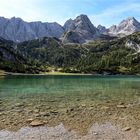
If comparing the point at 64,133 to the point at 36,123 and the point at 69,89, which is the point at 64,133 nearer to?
the point at 36,123

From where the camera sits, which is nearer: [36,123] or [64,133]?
[64,133]

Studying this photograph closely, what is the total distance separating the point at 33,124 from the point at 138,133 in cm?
1021

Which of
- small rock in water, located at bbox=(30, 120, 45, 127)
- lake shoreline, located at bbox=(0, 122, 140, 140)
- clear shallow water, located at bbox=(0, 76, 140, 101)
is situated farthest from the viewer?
clear shallow water, located at bbox=(0, 76, 140, 101)

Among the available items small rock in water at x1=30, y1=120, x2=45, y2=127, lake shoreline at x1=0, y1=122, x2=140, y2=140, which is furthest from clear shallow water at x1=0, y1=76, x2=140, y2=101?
lake shoreline at x1=0, y1=122, x2=140, y2=140

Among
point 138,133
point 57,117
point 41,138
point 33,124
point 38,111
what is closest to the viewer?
point 41,138

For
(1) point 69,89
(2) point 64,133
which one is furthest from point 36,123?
(1) point 69,89

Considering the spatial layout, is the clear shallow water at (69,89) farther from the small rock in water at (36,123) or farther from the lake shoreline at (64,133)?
the lake shoreline at (64,133)

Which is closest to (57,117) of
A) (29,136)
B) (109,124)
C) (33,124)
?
(33,124)

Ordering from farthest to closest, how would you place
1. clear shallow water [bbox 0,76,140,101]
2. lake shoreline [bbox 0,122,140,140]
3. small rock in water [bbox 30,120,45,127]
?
clear shallow water [bbox 0,76,140,101] → small rock in water [bbox 30,120,45,127] → lake shoreline [bbox 0,122,140,140]

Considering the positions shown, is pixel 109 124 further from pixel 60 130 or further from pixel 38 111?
pixel 38 111

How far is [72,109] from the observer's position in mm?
36438

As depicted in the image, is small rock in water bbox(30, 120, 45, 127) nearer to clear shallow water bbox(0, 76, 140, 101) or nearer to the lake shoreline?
the lake shoreline

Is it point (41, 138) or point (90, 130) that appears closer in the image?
point (41, 138)

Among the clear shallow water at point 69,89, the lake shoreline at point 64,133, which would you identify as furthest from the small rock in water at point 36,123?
the clear shallow water at point 69,89
